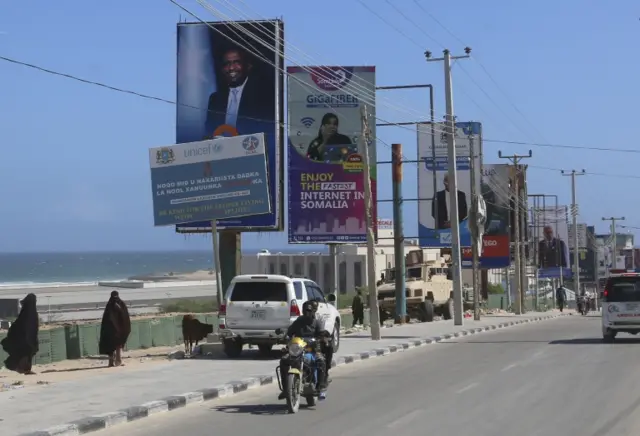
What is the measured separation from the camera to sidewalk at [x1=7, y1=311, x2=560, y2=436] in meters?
13.2

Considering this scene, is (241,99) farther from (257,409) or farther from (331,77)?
(257,409)

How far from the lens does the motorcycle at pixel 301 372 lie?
14.1 m

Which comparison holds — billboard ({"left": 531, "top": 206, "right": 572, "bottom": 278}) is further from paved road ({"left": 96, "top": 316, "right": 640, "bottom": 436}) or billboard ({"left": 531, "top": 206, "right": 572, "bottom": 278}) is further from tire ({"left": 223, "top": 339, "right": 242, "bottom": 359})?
paved road ({"left": 96, "top": 316, "right": 640, "bottom": 436})

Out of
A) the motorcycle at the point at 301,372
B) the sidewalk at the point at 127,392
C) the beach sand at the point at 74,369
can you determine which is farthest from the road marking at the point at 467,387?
the beach sand at the point at 74,369

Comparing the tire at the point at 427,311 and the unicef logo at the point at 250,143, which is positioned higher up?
the unicef logo at the point at 250,143

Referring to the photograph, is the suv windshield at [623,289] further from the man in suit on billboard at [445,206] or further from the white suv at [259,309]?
the man in suit on billboard at [445,206]

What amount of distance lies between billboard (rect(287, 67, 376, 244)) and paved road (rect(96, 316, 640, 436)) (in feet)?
64.2

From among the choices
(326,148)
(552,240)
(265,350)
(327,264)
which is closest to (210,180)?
(265,350)

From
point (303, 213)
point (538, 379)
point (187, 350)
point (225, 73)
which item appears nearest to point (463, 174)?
point (303, 213)

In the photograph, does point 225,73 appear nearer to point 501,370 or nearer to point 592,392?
point 501,370

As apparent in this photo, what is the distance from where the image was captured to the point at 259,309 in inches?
915

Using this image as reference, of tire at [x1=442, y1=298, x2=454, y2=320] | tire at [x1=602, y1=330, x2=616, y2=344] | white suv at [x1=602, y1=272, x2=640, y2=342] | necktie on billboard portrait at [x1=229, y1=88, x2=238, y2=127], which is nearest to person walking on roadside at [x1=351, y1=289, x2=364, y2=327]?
necktie on billboard portrait at [x1=229, y1=88, x2=238, y2=127]

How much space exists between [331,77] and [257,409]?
29454 mm

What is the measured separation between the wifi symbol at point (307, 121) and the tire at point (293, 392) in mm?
29490
